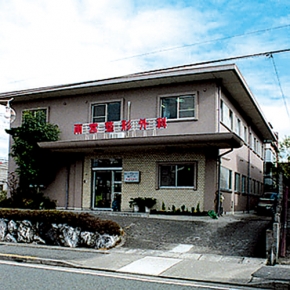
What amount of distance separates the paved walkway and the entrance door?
29.2ft

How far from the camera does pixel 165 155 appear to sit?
2086 cm

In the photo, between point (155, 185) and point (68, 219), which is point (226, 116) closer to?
point (155, 185)

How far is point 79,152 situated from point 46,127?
7.01 ft

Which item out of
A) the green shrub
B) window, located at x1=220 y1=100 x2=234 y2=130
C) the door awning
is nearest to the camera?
the green shrub

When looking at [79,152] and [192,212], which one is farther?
[79,152]

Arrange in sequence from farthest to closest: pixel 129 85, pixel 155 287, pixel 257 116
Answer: pixel 257 116 → pixel 129 85 → pixel 155 287

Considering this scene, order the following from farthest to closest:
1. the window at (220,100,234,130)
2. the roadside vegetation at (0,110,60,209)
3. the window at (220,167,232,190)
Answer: the roadside vegetation at (0,110,60,209)
the window at (220,167,232,190)
the window at (220,100,234,130)

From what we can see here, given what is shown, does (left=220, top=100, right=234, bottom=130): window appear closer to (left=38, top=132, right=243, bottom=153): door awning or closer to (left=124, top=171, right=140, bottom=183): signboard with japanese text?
(left=38, top=132, right=243, bottom=153): door awning

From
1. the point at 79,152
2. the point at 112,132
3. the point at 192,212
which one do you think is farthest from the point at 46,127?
the point at 192,212

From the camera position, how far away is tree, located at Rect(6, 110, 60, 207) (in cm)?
2236

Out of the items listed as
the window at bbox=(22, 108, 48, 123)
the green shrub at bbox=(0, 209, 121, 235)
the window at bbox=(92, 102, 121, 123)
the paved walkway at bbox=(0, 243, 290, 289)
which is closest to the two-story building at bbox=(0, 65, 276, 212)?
the window at bbox=(92, 102, 121, 123)

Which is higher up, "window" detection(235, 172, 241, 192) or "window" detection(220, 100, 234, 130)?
"window" detection(220, 100, 234, 130)

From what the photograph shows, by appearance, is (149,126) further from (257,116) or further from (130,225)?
(257,116)

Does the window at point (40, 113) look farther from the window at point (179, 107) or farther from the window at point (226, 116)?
the window at point (226, 116)
